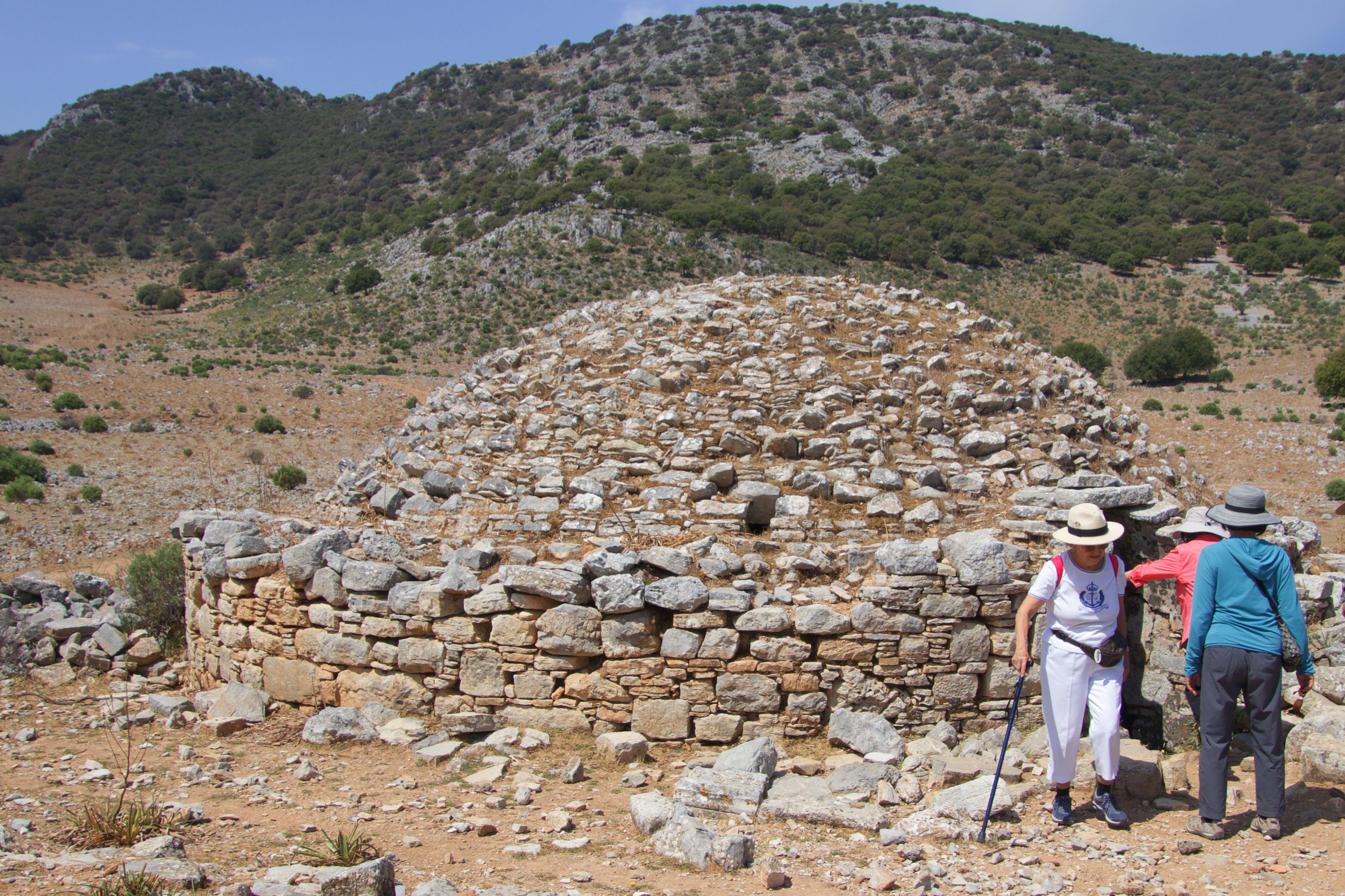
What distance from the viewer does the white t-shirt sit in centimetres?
430

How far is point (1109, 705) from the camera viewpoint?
4309mm

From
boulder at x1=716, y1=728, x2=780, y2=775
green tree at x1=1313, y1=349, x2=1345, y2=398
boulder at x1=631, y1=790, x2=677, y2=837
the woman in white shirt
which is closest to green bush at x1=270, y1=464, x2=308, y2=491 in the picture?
boulder at x1=716, y1=728, x2=780, y2=775

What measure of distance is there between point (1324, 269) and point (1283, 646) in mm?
57084

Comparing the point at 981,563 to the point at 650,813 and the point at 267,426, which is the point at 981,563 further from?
the point at 267,426

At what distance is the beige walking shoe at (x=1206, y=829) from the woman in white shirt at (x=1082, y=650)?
1.15ft

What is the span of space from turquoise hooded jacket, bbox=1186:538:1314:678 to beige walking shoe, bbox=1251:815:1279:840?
813mm

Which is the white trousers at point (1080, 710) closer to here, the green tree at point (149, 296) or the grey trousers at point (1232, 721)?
the grey trousers at point (1232, 721)

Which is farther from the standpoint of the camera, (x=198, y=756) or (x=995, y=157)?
(x=995, y=157)

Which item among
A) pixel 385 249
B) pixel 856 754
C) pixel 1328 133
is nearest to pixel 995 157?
pixel 1328 133

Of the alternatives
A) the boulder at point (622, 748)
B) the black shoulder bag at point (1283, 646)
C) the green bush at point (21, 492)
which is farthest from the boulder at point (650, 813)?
the green bush at point (21, 492)

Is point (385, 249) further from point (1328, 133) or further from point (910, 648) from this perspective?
point (1328, 133)

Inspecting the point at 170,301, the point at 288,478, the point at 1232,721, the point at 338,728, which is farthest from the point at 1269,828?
the point at 170,301

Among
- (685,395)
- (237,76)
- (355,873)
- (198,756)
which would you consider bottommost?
(198,756)

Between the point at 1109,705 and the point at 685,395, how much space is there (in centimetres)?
526
